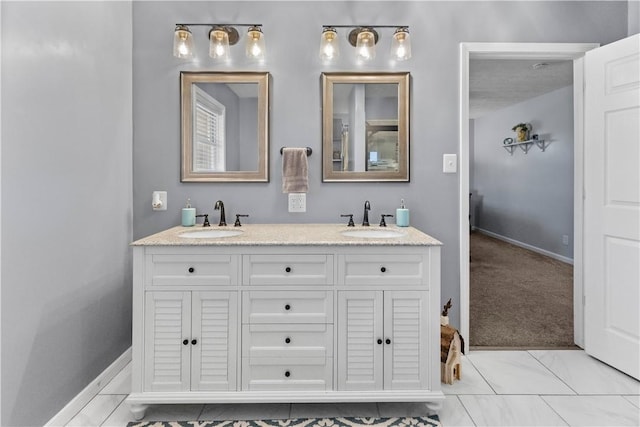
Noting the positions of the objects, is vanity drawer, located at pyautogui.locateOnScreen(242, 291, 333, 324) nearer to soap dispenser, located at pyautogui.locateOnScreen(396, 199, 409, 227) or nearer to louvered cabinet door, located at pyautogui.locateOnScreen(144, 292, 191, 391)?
louvered cabinet door, located at pyautogui.locateOnScreen(144, 292, 191, 391)

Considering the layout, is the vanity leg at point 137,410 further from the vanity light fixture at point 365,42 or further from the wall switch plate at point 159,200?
the vanity light fixture at point 365,42

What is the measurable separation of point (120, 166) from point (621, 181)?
111 inches

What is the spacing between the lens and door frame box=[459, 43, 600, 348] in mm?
2166

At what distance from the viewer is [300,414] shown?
1628mm

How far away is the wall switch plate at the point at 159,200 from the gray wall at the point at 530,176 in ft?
16.0

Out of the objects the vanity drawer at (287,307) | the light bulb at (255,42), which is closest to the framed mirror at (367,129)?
the light bulb at (255,42)

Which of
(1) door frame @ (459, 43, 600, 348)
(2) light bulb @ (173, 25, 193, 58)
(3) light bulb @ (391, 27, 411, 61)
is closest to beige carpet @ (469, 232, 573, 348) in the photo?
(1) door frame @ (459, 43, 600, 348)

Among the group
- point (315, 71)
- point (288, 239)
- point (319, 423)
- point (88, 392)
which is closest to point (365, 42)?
point (315, 71)

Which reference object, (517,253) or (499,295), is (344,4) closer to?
(499,295)

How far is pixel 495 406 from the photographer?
5.51 ft

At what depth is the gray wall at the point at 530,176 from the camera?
4.75 m

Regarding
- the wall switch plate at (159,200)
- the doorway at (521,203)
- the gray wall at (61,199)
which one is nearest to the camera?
the gray wall at (61,199)

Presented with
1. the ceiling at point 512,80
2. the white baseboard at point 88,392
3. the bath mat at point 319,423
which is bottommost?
the bath mat at point 319,423

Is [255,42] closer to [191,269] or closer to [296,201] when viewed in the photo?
[296,201]
